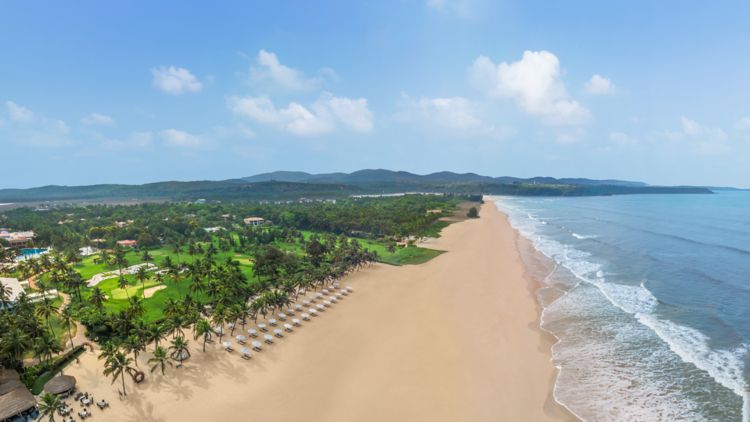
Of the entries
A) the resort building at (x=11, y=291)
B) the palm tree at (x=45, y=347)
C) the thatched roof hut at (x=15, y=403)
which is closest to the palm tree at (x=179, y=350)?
the palm tree at (x=45, y=347)

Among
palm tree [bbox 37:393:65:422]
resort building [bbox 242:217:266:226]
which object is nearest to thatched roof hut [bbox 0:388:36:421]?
palm tree [bbox 37:393:65:422]

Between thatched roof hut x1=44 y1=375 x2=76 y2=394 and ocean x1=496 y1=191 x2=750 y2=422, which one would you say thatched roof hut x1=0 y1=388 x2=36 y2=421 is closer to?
thatched roof hut x1=44 y1=375 x2=76 y2=394

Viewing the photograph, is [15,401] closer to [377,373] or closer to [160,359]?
[160,359]

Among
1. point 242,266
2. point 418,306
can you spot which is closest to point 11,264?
point 242,266

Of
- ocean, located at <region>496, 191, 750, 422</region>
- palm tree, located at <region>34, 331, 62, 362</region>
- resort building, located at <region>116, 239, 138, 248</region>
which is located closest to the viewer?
ocean, located at <region>496, 191, 750, 422</region>

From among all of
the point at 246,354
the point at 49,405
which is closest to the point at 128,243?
the point at 246,354

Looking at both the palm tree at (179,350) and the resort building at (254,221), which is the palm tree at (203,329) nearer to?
the palm tree at (179,350)
